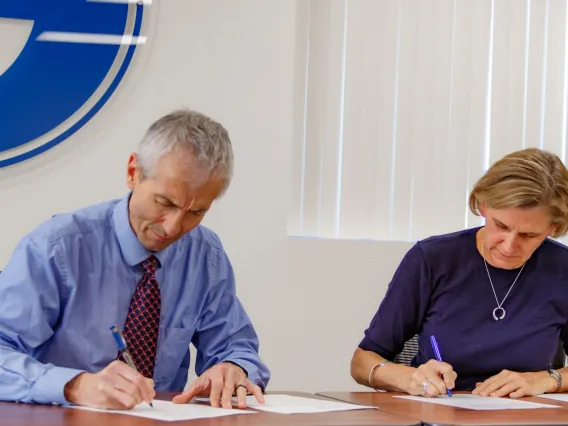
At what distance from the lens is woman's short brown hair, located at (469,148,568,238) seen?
7.91 feet

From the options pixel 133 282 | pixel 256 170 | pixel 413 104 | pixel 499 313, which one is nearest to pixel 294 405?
pixel 133 282

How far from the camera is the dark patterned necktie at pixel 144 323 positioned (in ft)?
6.48

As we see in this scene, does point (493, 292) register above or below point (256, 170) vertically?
below

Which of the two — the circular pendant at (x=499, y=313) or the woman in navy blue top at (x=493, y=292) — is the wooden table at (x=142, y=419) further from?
the circular pendant at (x=499, y=313)

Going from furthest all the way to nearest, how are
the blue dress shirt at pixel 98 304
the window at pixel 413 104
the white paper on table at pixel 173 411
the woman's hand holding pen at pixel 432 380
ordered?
the window at pixel 413 104 < the woman's hand holding pen at pixel 432 380 < the blue dress shirt at pixel 98 304 < the white paper on table at pixel 173 411

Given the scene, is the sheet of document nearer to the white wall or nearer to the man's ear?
the man's ear

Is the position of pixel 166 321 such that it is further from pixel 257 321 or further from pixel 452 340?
pixel 257 321

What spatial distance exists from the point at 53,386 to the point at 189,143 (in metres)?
0.58

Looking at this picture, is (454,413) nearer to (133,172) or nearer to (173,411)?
(173,411)

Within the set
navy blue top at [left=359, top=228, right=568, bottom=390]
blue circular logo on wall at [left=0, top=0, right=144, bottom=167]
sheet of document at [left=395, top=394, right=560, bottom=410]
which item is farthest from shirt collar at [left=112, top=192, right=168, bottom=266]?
blue circular logo on wall at [left=0, top=0, right=144, bottom=167]

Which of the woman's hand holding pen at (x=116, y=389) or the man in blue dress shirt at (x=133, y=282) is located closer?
the woman's hand holding pen at (x=116, y=389)

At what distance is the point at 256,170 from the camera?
11.1 feet

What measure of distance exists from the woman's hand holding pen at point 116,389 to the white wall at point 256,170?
1681 mm

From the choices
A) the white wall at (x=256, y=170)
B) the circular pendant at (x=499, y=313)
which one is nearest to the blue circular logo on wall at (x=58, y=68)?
the white wall at (x=256, y=170)
